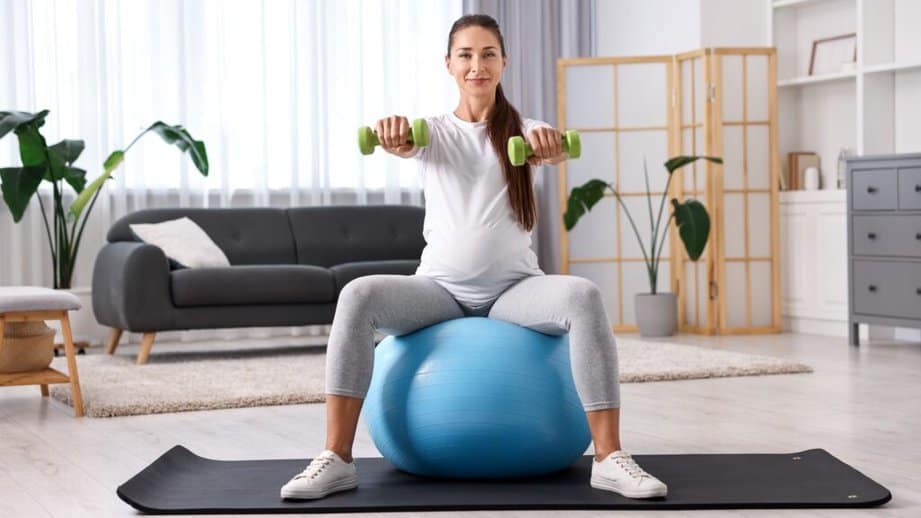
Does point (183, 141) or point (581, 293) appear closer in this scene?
point (581, 293)

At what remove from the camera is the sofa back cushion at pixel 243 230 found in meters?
6.20

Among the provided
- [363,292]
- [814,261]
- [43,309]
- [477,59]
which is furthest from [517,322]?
[814,261]

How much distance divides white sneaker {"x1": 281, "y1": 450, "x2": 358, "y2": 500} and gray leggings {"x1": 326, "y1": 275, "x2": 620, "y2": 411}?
→ 0.48 feet

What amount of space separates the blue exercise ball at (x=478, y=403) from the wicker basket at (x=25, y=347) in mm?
1927

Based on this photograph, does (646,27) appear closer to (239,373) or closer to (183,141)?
(183,141)

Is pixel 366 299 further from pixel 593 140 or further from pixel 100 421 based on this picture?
pixel 593 140

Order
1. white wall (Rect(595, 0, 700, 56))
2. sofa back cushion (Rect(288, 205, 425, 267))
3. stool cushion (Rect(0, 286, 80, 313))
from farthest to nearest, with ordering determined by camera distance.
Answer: white wall (Rect(595, 0, 700, 56)) → sofa back cushion (Rect(288, 205, 425, 267)) → stool cushion (Rect(0, 286, 80, 313))

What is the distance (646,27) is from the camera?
7406 mm

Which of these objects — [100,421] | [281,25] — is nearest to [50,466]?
[100,421]

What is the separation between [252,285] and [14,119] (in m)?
1.34

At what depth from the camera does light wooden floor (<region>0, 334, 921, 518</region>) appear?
112 inches

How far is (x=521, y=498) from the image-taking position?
262 cm

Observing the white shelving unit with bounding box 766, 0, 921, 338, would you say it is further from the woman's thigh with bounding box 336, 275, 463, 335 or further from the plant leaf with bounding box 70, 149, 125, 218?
the woman's thigh with bounding box 336, 275, 463, 335

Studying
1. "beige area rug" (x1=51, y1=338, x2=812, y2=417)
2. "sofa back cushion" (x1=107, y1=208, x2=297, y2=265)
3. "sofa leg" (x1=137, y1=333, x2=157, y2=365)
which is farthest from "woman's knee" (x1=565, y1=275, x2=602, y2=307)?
"sofa back cushion" (x1=107, y1=208, x2=297, y2=265)
